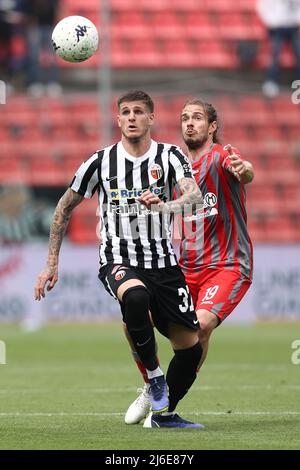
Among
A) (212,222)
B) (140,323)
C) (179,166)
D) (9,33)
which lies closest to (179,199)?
(179,166)

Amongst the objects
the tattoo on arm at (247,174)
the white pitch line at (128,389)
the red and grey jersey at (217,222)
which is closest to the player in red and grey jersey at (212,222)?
the red and grey jersey at (217,222)

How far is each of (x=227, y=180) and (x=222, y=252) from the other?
0.53 m

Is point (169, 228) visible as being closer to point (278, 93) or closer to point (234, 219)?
point (234, 219)

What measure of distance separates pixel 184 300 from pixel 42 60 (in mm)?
16429

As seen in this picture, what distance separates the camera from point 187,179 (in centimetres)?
749

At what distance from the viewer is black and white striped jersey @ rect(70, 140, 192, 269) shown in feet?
24.7

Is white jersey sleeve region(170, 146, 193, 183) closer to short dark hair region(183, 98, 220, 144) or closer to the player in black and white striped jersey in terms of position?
the player in black and white striped jersey

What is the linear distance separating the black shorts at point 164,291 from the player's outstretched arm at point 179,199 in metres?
0.55

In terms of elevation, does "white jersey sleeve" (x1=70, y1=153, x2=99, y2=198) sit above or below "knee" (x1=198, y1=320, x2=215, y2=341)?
above

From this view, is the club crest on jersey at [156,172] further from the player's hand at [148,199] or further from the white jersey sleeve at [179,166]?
the player's hand at [148,199]

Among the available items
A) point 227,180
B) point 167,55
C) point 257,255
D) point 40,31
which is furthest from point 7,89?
point 227,180

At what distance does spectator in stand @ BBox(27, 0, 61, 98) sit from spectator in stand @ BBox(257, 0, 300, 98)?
4439 millimetres

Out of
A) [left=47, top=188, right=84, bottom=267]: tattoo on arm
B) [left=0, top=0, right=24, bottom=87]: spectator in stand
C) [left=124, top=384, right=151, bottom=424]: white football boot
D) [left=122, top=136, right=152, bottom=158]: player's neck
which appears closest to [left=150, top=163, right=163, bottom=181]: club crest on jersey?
[left=122, top=136, right=152, bottom=158]: player's neck

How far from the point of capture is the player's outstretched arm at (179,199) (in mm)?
6848
